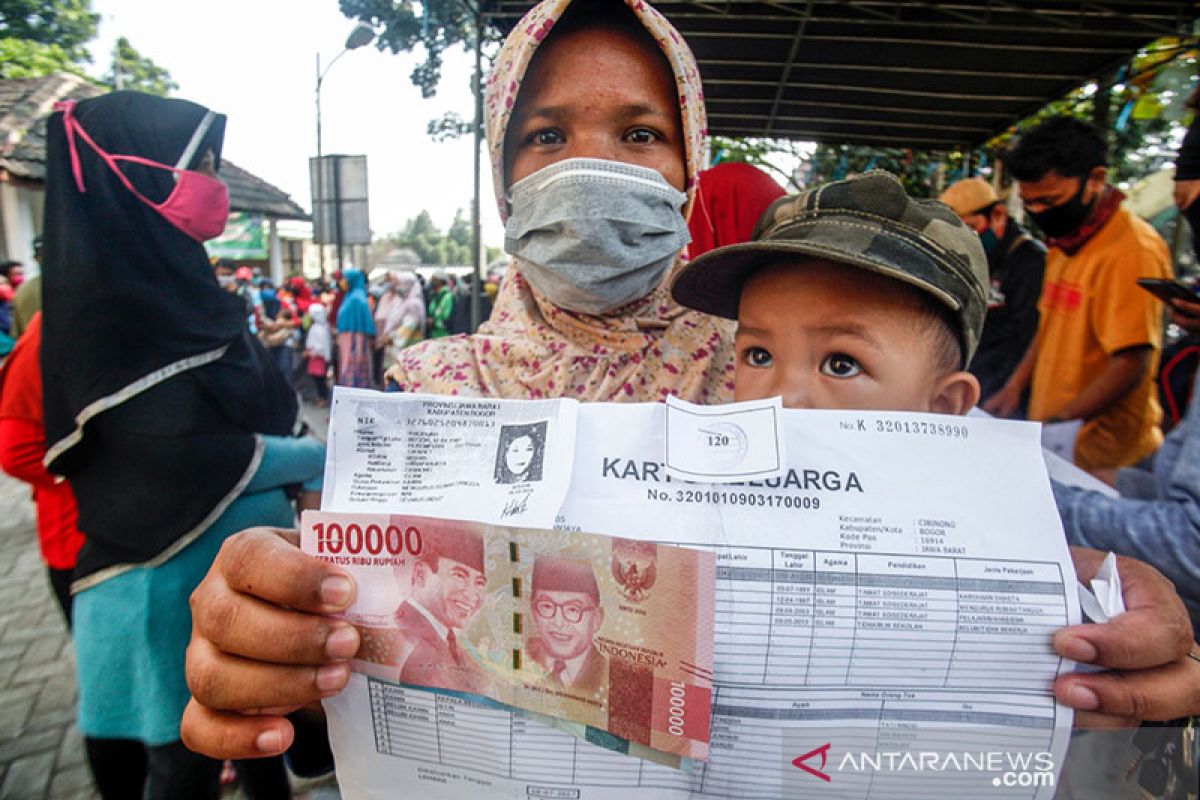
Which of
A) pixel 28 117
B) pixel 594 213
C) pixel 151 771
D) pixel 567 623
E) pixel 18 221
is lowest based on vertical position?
pixel 151 771

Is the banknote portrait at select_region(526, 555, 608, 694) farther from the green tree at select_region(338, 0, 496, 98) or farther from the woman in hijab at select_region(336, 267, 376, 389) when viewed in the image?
the woman in hijab at select_region(336, 267, 376, 389)

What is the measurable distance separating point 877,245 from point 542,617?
70 cm

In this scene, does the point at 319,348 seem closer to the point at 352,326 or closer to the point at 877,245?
the point at 352,326

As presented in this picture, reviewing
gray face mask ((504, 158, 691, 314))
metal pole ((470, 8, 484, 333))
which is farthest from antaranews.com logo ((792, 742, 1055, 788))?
metal pole ((470, 8, 484, 333))

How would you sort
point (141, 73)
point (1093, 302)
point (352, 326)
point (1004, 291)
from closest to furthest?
point (1093, 302) → point (1004, 291) → point (352, 326) → point (141, 73)

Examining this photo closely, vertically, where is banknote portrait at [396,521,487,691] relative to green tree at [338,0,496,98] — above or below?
below

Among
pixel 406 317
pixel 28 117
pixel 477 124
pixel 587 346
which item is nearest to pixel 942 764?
pixel 587 346

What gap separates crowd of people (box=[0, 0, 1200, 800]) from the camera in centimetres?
70

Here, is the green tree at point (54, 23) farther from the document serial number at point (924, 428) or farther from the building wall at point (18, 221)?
the document serial number at point (924, 428)

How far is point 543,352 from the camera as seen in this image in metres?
1.26

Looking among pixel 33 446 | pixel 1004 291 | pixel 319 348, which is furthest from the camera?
pixel 319 348

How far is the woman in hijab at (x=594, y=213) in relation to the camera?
1169 millimetres

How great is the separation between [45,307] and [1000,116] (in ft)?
19.1

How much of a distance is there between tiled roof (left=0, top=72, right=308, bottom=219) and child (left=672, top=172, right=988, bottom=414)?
22.6 ft
